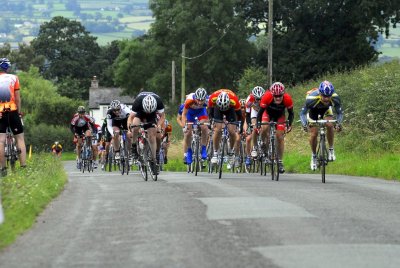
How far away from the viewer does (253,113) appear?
79.5 ft

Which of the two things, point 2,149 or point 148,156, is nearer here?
point 2,149

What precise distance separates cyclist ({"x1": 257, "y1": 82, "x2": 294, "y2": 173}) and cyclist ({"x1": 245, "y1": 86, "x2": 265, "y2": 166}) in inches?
92.3

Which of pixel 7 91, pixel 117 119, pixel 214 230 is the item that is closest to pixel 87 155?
pixel 117 119

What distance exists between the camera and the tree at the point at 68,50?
137887mm

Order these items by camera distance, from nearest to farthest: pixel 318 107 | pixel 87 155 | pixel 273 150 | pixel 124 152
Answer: pixel 318 107 < pixel 273 150 < pixel 124 152 < pixel 87 155

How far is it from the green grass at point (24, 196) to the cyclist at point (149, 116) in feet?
5.35

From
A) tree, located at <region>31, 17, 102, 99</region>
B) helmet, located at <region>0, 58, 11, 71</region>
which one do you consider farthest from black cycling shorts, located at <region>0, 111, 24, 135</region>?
tree, located at <region>31, 17, 102, 99</region>

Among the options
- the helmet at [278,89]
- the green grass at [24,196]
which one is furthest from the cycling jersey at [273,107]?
the green grass at [24,196]

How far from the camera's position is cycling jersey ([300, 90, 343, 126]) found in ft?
63.2

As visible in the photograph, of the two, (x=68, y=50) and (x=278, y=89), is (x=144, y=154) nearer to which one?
(x=278, y=89)

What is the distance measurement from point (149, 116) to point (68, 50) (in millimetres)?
118065

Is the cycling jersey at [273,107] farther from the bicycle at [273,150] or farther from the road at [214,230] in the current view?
the road at [214,230]

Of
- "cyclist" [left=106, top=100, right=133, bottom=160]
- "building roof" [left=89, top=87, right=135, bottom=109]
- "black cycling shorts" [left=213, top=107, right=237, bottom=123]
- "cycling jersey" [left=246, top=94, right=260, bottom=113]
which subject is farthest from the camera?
"building roof" [left=89, top=87, right=135, bottom=109]

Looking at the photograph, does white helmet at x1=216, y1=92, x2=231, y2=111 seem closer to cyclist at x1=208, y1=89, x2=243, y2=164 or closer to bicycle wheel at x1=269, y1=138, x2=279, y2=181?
cyclist at x1=208, y1=89, x2=243, y2=164
